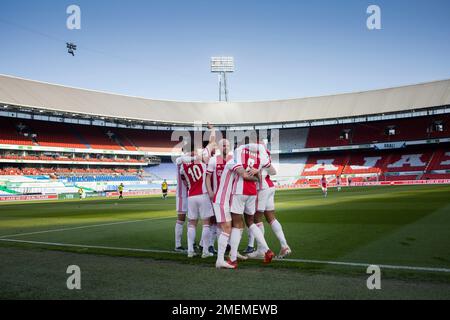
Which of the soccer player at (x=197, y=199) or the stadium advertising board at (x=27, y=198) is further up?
the soccer player at (x=197, y=199)

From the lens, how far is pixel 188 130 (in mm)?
70438

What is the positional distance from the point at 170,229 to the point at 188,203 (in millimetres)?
4161

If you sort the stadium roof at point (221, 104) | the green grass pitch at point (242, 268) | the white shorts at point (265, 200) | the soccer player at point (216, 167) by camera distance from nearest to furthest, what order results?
1. the green grass pitch at point (242, 268)
2. the soccer player at point (216, 167)
3. the white shorts at point (265, 200)
4. the stadium roof at point (221, 104)

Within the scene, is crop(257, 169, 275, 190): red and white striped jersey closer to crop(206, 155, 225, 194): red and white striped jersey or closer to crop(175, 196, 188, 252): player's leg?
crop(206, 155, 225, 194): red and white striped jersey

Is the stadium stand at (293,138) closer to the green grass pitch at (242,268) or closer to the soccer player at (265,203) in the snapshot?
the green grass pitch at (242,268)

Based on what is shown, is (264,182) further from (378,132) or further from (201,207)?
(378,132)

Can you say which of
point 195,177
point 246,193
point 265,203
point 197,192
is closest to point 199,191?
point 197,192

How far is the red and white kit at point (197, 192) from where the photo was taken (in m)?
7.34

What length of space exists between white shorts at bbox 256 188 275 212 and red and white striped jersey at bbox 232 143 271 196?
0.43 metres

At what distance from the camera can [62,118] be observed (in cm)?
5831

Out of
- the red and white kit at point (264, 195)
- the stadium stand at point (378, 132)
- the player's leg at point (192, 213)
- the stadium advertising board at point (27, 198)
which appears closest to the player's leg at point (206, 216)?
the player's leg at point (192, 213)

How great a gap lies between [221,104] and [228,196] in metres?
69.4
